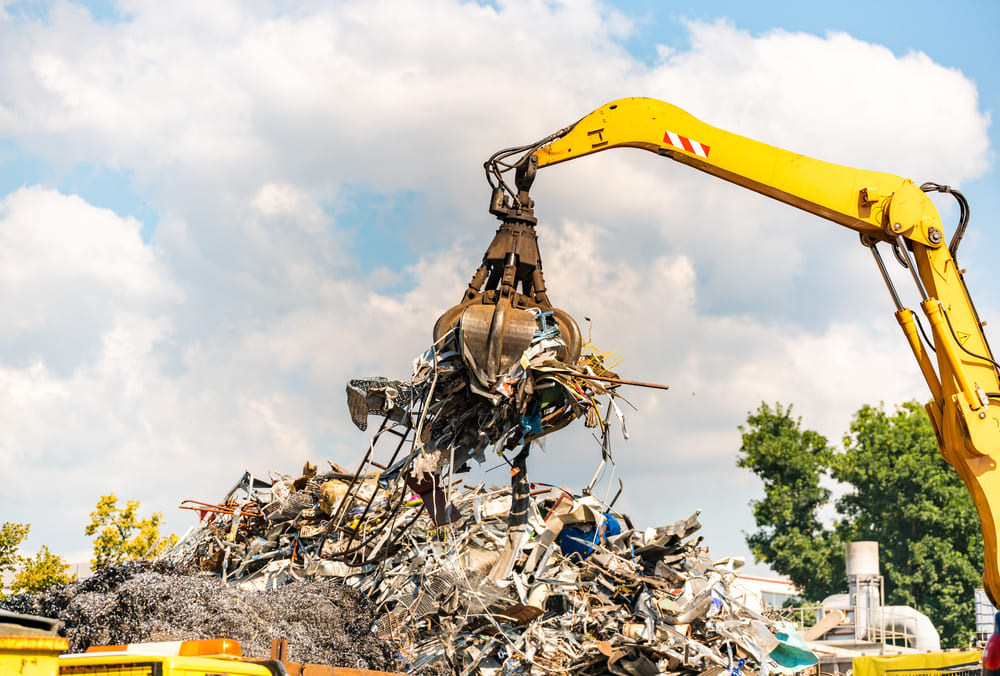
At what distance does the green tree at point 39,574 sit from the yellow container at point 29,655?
17802 millimetres

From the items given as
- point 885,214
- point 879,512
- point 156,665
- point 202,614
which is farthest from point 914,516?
point 156,665

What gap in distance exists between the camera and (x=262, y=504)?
13.4 m

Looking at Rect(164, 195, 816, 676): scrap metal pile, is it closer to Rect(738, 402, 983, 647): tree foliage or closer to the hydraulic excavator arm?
the hydraulic excavator arm

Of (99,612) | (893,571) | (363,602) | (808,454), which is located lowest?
(99,612)

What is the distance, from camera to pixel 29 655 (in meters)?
3.83

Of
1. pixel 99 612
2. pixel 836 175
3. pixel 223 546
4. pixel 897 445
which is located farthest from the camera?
pixel 897 445

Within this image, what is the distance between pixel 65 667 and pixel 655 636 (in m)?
6.48

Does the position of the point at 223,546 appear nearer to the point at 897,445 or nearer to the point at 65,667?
the point at 65,667

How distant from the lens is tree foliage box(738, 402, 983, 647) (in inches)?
1345

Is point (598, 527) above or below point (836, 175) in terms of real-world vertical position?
below

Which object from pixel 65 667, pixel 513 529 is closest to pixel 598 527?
pixel 513 529

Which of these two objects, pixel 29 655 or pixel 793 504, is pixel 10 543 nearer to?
pixel 29 655

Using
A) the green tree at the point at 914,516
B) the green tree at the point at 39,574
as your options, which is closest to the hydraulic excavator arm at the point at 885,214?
the green tree at the point at 39,574

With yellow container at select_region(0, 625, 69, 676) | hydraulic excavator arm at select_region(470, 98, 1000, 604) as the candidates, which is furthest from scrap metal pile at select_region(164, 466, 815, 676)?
yellow container at select_region(0, 625, 69, 676)
